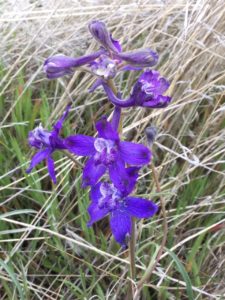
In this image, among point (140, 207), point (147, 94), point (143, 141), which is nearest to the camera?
point (147, 94)

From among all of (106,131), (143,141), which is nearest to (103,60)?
(106,131)

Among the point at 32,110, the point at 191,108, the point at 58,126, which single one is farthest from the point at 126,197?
the point at 32,110

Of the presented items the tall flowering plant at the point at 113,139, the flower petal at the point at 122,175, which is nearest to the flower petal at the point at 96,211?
the tall flowering plant at the point at 113,139

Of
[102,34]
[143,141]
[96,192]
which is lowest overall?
[143,141]

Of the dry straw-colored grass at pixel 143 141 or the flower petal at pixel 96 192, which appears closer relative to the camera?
the flower petal at pixel 96 192

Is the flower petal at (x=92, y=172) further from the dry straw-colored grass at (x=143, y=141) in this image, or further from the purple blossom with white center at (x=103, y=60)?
the dry straw-colored grass at (x=143, y=141)

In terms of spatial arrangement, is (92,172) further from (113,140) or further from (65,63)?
(65,63)

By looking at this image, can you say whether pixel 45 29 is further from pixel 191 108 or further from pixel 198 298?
pixel 198 298
